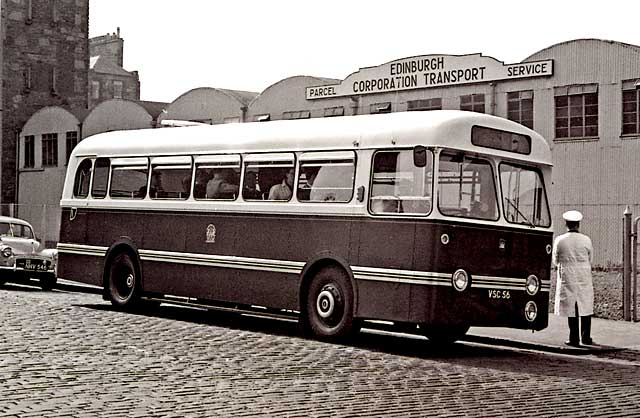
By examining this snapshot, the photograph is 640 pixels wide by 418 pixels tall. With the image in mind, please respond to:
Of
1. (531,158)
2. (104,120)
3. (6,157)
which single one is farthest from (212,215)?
(6,157)

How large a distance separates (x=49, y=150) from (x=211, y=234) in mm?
38073

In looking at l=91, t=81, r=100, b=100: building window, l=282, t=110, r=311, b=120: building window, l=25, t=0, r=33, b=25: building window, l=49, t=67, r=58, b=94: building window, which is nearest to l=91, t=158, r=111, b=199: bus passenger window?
l=282, t=110, r=311, b=120: building window

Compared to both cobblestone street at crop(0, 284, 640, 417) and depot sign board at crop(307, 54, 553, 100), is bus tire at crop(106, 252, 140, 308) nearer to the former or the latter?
cobblestone street at crop(0, 284, 640, 417)

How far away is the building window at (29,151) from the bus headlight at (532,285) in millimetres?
42667

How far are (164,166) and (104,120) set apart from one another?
33.1 meters

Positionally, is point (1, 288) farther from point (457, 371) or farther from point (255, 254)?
point (457, 371)

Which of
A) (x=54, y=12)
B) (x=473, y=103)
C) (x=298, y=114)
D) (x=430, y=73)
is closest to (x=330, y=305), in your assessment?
(x=473, y=103)

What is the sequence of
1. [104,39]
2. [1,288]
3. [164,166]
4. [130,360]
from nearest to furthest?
[130,360]
[164,166]
[1,288]
[104,39]

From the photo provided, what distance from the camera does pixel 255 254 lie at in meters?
15.8

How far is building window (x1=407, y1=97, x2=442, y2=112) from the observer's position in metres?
35.8

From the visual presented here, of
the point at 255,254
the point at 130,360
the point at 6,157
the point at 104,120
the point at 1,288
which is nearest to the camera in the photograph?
the point at 130,360

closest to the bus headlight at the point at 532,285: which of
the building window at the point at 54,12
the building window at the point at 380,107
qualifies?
the building window at the point at 380,107

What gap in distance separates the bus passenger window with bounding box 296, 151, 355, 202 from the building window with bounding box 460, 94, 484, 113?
66.3 ft

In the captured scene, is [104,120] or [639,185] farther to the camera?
[104,120]
